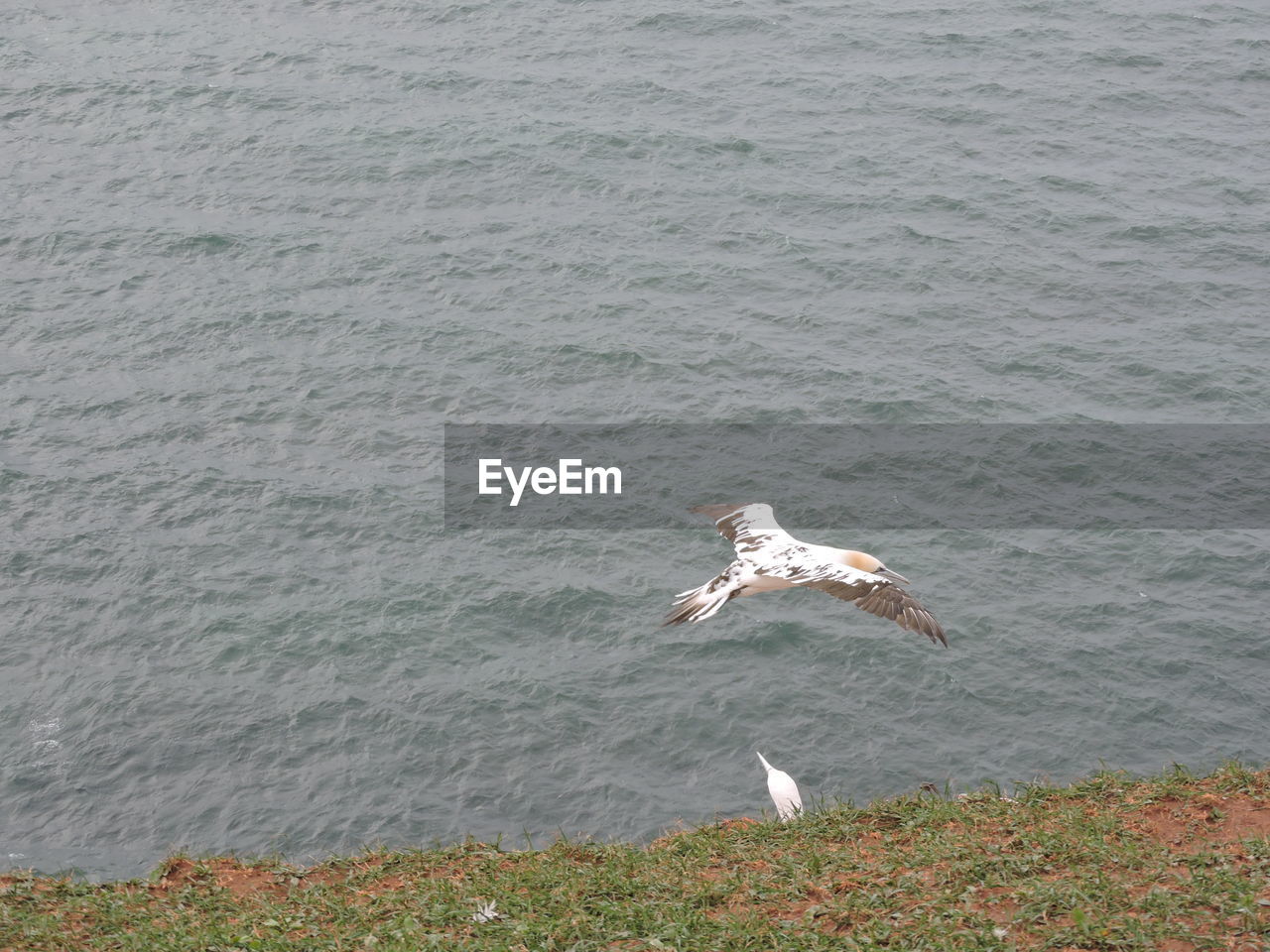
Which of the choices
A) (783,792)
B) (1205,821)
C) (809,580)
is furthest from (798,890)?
(809,580)

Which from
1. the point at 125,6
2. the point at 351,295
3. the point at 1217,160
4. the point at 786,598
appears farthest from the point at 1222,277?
the point at 125,6

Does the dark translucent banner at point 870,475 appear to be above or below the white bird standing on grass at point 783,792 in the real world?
below

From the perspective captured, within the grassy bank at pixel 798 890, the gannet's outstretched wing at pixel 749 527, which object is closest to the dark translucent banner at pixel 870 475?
the gannet's outstretched wing at pixel 749 527

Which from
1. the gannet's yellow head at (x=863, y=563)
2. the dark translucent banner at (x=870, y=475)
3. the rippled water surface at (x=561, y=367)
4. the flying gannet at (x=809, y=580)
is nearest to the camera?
the flying gannet at (x=809, y=580)

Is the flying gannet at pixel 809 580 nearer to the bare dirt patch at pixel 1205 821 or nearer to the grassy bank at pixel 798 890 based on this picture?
the grassy bank at pixel 798 890

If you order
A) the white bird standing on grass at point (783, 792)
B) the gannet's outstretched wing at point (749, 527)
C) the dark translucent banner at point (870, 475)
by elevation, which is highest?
the gannet's outstretched wing at point (749, 527)

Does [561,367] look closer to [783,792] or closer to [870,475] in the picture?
[870,475]

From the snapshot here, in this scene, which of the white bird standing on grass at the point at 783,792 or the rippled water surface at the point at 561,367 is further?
the rippled water surface at the point at 561,367

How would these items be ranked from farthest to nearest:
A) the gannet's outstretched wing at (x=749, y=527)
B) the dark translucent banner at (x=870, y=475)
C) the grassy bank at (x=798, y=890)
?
1. the dark translucent banner at (x=870, y=475)
2. the gannet's outstretched wing at (x=749, y=527)
3. the grassy bank at (x=798, y=890)
